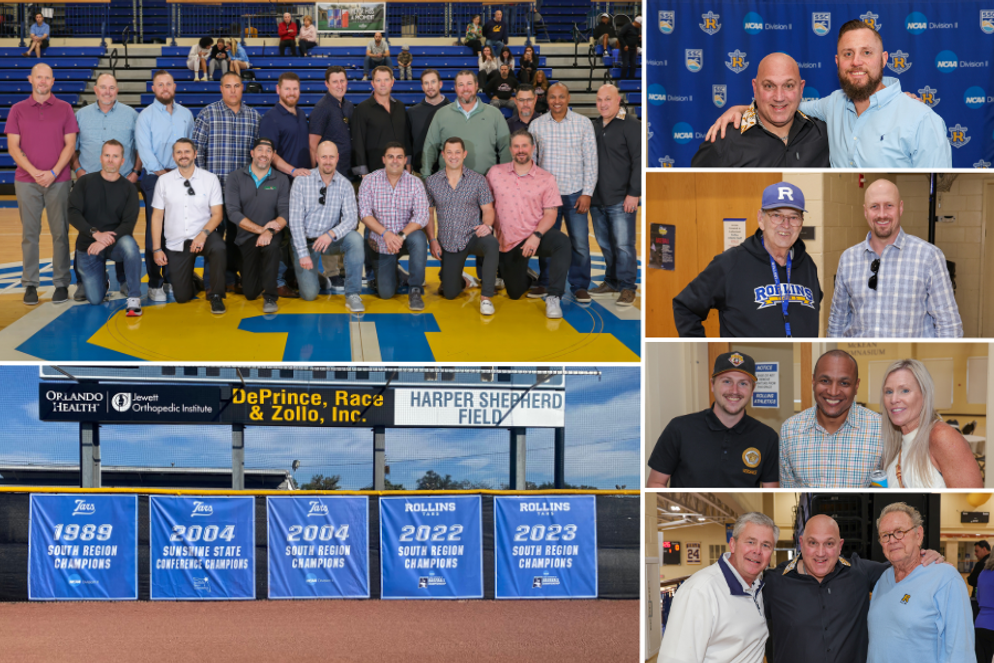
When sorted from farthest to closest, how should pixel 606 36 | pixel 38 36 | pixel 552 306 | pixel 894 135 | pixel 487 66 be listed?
1. pixel 38 36
2. pixel 606 36
3. pixel 487 66
4. pixel 552 306
5. pixel 894 135

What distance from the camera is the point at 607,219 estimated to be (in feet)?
22.1

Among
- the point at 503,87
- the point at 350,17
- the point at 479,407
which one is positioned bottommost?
the point at 479,407

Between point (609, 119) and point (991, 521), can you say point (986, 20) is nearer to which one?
point (609, 119)

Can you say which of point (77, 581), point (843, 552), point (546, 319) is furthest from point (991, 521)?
point (77, 581)

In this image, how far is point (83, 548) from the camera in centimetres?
896

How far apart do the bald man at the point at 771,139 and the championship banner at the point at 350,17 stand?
65.4ft

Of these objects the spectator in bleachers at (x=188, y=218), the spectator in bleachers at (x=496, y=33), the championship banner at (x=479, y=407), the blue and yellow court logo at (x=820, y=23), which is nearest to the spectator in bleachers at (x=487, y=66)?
the spectator in bleachers at (x=496, y=33)

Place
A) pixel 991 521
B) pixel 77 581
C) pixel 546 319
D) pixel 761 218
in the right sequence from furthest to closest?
pixel 77 581, pixel 546 319, pixel 991 521, pixel 761 218

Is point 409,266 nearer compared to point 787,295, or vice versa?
point 787,295

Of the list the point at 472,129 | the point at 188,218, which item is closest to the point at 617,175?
the point at 472,129

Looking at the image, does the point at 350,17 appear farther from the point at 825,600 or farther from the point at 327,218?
the point at 825,600

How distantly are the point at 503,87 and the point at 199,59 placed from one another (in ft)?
27.5

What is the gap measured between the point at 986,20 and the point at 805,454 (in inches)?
324

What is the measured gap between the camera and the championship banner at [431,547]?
922 centimetres
